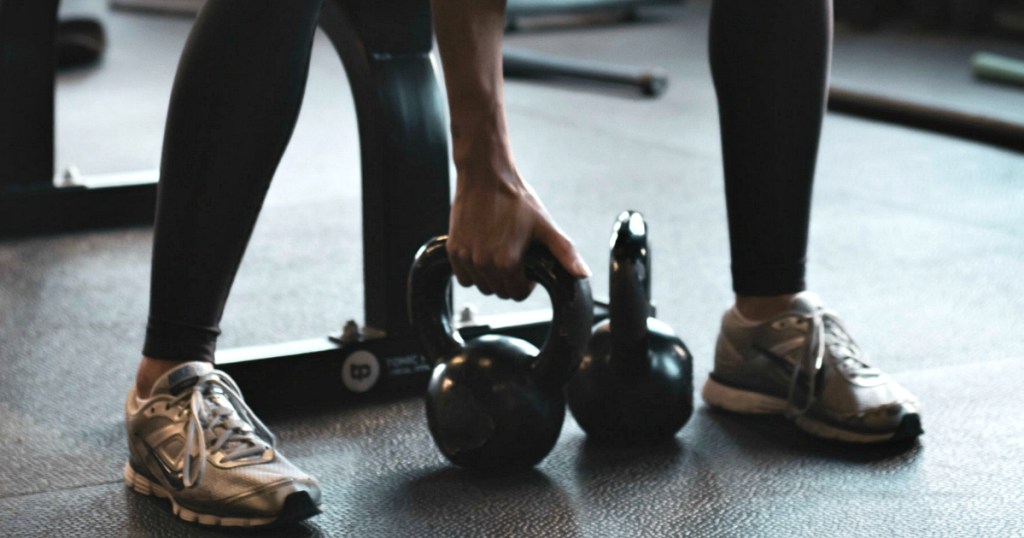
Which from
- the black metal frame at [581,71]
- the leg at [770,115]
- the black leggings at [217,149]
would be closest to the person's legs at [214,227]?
the black leggings at [217,149]

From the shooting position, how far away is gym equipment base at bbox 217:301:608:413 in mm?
1455

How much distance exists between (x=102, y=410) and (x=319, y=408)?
9.4 inches

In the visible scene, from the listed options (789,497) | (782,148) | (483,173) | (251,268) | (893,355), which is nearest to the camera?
(483,173)

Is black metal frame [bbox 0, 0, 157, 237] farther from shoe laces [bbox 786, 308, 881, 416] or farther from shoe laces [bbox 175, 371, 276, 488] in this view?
A: shoe laces [bbox 786, 308, 881, 416]

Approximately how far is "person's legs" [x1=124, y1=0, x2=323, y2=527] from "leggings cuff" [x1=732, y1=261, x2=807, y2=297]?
510 mm

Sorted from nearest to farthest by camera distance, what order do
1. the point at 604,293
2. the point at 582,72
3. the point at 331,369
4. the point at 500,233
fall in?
the point at 500,233 → the point at 331,369 → the point at 604,293 → the point at 582,72

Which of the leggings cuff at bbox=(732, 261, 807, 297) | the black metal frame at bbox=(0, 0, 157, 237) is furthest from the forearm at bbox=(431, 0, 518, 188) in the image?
the black metal frame at bbox=(0, 0, 157, 237)

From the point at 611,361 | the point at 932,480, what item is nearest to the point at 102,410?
the point at 611,361

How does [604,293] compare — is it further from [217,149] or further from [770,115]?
[217,149]

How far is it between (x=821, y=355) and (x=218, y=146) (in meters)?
0.63

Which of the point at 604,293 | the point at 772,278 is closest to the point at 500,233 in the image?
the point at 772,278

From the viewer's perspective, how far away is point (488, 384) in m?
1.22

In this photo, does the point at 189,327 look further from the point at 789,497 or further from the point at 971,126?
the point at 971,126

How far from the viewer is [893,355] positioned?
5.43 feet
